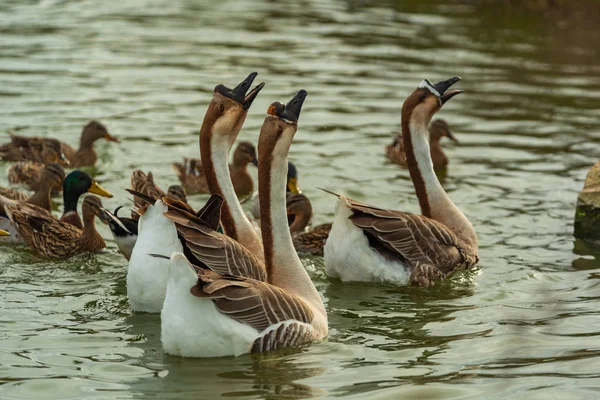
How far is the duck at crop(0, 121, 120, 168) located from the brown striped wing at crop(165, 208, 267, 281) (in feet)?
22.0

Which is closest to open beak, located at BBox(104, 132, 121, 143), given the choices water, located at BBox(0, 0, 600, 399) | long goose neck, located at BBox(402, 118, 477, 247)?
water, located at BBox(0, 0, 600, 399)

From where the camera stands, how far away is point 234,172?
1555 cm

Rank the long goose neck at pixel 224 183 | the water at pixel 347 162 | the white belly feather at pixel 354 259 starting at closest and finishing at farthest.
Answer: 1. the water at pixel 347 162
2. the long goose neck at pixel 224 183
3. the white belly feather at pixel 354 259

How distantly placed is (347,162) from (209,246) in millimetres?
7262

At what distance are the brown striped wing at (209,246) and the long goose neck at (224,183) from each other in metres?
0.88

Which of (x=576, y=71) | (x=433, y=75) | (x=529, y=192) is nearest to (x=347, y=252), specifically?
(x=529, y=192)

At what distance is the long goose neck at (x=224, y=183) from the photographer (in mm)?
10133

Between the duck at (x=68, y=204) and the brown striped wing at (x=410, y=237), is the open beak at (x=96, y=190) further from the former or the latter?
the brown striped wing at (x=410, y=237)

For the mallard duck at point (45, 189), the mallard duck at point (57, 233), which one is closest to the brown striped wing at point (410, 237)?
the mallard duck at point (57, 233)

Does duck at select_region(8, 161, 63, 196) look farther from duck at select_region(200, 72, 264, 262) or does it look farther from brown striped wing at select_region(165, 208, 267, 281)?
brown striped wing at select_region(165, 208, 267, 281)

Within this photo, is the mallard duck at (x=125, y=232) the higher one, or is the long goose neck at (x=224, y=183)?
the long goose neck at (x=224, y=183)

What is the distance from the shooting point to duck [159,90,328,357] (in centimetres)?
791

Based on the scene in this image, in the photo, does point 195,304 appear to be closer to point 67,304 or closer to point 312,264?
point 67,304

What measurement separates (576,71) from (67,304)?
16.0 metres
